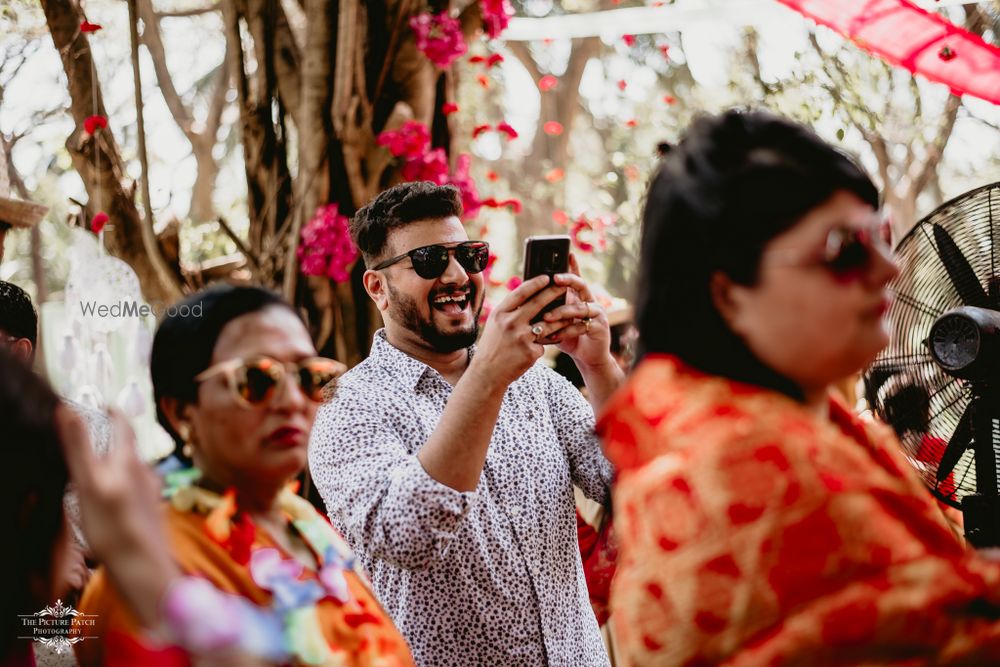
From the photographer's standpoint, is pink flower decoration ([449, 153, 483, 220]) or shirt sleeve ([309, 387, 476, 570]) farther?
pink flower decoration ([449, 153, 483, 220])

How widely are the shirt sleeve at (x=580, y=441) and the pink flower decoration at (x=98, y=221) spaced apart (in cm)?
301

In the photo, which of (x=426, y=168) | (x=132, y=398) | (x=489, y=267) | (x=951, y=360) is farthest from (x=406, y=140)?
(x=951, y=360)

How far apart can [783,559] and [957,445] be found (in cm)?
198

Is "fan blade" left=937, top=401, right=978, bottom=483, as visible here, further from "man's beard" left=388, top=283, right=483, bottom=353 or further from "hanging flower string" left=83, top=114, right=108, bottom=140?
"hanging flower string" left=83, top=114, right=108, bottom=140

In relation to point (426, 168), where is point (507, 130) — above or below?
above

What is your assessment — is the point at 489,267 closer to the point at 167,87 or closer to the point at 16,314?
the point at 16,314

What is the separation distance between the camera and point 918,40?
472 cm

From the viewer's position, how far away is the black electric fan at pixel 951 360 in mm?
2875

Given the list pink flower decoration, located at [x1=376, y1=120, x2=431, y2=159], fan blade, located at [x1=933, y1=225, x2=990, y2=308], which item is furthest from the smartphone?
pink flower decoration, located at [x1=376, y1=120, x2=431, y2=159]

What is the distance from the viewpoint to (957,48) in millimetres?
4586

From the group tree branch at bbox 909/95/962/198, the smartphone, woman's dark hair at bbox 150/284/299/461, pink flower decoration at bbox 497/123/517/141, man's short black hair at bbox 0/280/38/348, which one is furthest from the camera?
tree branch at bbox 909/95/962/198

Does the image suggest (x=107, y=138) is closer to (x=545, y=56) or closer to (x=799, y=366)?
(x=799, y=366)

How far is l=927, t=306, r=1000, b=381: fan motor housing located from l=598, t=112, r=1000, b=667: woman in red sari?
144 centimetres

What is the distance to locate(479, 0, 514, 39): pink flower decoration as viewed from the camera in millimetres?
5113
